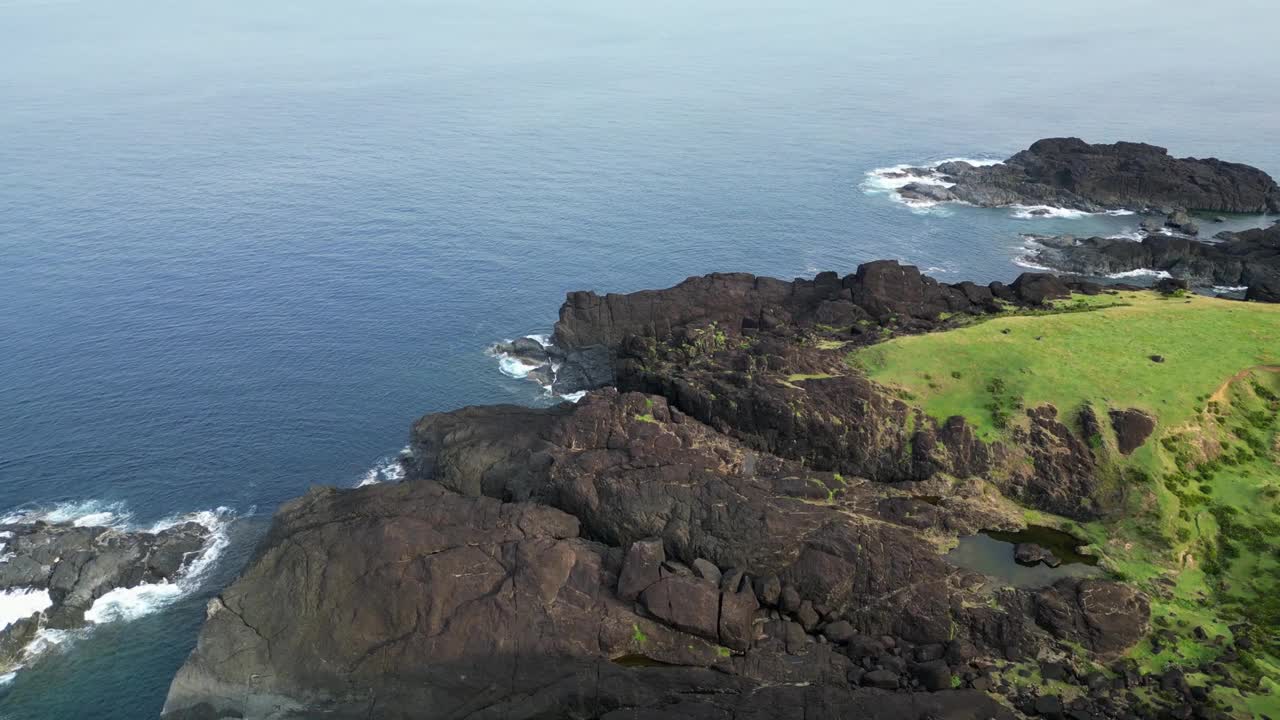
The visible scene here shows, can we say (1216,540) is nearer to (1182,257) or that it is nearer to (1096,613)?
(1096,613)

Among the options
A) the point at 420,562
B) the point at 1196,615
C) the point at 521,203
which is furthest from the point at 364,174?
the point at 1196,615

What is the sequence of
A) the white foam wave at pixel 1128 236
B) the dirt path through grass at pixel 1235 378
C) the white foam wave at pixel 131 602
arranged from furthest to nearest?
the white foam wave at pixel 1128 236, the dirt path through grass at pixel 1235 378, the white foam wave at pixel 131 602

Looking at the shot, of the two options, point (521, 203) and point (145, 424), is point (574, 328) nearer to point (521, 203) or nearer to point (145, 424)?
point (145, 424)

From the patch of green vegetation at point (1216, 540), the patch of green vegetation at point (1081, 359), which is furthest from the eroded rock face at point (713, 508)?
the patch of green vegetation at point (1081, 359)

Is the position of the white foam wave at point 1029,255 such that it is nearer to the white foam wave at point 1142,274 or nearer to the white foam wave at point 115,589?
the white foam wave at point 1142,274

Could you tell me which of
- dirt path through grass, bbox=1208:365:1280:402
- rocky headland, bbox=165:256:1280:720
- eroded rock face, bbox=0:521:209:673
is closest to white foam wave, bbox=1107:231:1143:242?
dirt path through grass, bbox=1208:365:1280:402

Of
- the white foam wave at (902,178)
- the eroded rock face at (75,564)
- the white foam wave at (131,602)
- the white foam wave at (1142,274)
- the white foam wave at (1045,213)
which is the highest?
the white foam wave at (902,178)
